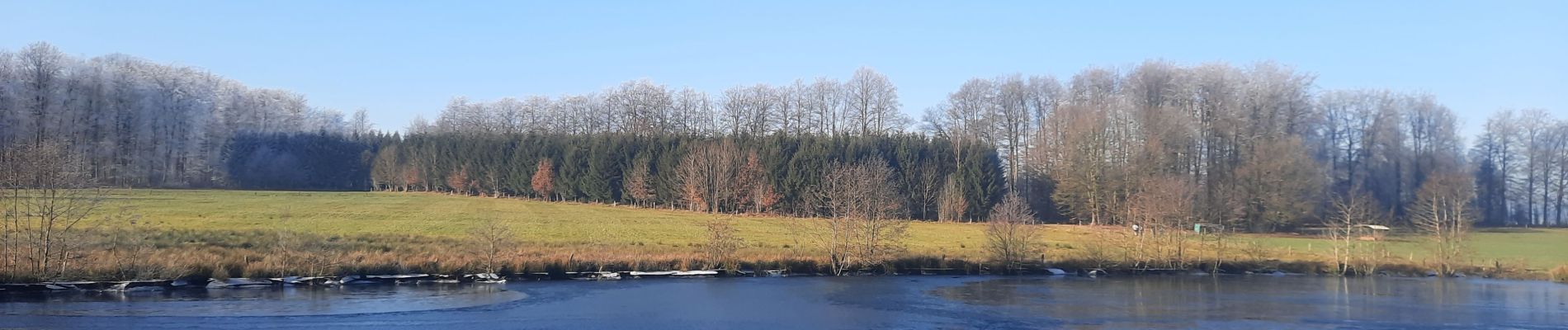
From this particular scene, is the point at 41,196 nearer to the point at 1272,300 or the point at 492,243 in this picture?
the point at 492,243

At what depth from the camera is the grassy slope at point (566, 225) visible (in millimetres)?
41062

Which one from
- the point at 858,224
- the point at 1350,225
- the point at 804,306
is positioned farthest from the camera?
the point at 1350,225

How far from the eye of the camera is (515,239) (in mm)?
38125

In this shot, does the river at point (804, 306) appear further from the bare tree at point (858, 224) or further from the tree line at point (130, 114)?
the tree line at point (130, 114)

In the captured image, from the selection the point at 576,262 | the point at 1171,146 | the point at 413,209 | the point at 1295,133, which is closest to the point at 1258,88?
the point at 1295,133

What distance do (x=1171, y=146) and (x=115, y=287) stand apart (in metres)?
54.9

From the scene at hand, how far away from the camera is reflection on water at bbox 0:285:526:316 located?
67.6ft

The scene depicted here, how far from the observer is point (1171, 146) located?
59.6 metres

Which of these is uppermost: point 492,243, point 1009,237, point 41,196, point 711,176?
point 711,176

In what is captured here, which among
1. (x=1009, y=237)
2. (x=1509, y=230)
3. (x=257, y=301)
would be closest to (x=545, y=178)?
(x=1009, y=237)

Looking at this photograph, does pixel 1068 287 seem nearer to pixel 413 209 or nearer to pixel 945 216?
pixel 945 216

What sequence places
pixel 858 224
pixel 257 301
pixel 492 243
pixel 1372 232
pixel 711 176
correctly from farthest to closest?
pixel 711 176 → pixel 1372 232 → pixel 858 224 → pixel 492 243 → pixel 257 301

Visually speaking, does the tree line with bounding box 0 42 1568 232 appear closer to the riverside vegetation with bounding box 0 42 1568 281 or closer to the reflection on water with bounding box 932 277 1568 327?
the riverside vegetation with bounding box 0 42 1568 281

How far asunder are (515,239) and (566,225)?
10318 millimetres
